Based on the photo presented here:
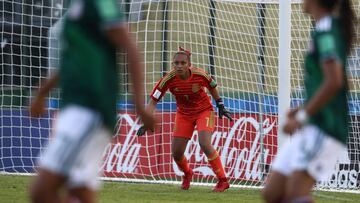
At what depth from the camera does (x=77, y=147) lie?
15.9 ft

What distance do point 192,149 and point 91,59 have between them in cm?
1062

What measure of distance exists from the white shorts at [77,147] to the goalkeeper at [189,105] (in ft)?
25.7

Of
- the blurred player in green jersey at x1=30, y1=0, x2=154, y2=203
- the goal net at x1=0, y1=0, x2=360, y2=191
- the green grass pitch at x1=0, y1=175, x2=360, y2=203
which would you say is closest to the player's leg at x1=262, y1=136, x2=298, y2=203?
the blurred player in green jersey at x1=30, y1=0, x2=154, y2=203

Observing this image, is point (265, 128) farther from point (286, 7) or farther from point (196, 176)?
point (286, 7)

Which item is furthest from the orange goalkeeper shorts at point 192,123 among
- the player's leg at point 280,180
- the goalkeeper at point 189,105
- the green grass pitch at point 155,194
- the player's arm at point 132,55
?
the player's arm at point 132,55

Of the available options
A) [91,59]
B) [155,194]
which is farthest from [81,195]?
[155,194]

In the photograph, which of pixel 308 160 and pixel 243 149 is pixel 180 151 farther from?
pixel 308 160

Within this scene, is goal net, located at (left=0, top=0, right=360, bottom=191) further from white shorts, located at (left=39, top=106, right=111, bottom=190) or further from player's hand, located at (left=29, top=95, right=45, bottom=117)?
white shorts, located at (left=39, top=106, right=111, bottom=190)

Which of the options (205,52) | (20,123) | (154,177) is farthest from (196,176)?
(20,123)

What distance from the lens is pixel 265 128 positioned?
15.0 m

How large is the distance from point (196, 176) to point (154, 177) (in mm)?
683

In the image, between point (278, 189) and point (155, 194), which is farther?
point (155, 194)

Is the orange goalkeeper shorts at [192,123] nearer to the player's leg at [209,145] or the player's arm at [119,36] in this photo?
the player's leg at [209,145]

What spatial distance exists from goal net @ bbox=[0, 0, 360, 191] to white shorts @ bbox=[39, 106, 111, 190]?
9.72 m
